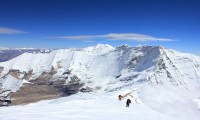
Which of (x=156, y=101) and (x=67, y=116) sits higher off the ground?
(x=67, y=116)

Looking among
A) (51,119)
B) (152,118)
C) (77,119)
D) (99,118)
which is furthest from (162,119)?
(51,119)

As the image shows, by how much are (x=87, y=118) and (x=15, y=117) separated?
18.1 feet

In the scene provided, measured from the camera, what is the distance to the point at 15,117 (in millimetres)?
22281

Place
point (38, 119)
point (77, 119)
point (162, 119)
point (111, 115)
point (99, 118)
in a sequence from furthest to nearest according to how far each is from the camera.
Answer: point (162, 119), point (111, 115), point (99, 118), point (77, 119), point (38, 119)

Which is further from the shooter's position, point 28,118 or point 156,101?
point 156,101

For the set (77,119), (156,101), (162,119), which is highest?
(77,119)

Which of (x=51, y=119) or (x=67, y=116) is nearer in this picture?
(x=51, y=119)

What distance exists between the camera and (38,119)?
22219 millimetres

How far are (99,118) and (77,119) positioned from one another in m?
2.31

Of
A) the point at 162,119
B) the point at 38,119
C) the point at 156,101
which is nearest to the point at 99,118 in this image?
the point at 38,119

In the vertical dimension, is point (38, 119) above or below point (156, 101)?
above

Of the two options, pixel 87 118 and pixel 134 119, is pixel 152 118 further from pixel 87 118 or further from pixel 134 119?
pixel 87 118

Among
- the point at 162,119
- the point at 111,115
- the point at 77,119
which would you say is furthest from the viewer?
the point at 162,119

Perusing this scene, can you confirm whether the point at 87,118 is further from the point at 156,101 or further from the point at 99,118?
the point at 156,101
